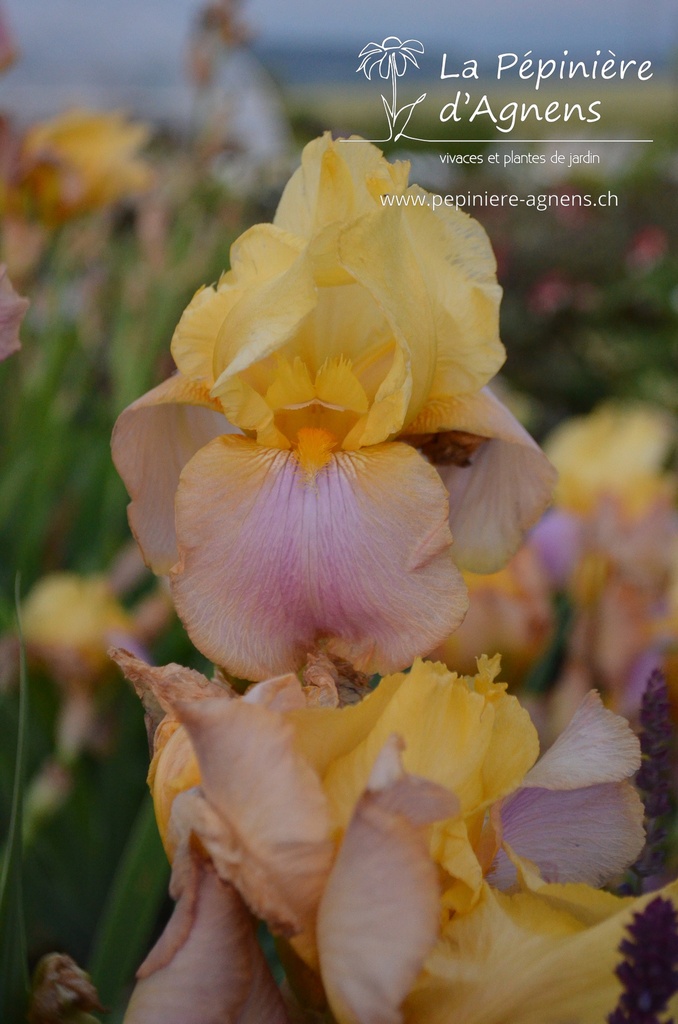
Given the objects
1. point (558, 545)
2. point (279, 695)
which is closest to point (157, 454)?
point (279, 695)

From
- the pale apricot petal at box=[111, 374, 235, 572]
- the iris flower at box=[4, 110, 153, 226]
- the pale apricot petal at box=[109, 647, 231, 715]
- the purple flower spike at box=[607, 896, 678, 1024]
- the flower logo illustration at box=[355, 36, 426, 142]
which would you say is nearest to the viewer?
the purple flower spike at box=[607, 896, 678, 1024]

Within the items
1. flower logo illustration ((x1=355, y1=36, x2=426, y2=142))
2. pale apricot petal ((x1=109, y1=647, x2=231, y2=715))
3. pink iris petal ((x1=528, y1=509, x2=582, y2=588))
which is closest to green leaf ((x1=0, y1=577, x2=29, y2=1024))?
pale apricot petal ((x1=109, y1=647, x2=231, y2=715))

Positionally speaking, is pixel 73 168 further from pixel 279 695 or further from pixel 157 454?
pixel 279 695

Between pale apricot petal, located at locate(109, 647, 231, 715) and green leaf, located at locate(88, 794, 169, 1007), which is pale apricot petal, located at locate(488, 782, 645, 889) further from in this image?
green leaf, located at locate(88, 794, 169, 1007)

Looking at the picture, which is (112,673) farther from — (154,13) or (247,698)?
(154,13)

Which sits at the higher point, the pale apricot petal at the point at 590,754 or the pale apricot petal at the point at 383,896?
the pale apricot petal at the point at 383,896

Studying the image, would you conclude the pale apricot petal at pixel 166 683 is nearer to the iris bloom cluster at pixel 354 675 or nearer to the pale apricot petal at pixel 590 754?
the iris bloom cluster at pixel 354 675

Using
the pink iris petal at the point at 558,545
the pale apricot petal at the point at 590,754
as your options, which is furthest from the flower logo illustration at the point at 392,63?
the pink iris petal at the point at 558,545
